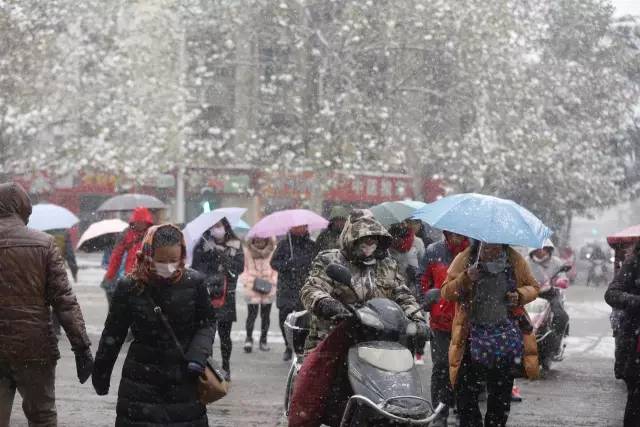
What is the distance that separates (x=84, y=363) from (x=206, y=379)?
105cm

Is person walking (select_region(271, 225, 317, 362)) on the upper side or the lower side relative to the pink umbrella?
lower

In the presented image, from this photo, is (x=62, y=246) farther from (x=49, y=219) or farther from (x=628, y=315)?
(x=628, y=315)

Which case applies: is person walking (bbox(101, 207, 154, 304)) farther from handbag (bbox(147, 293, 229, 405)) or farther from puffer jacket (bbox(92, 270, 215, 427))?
handbag (bbox(147, 293, 229, 405))

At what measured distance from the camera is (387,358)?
17.7 feet

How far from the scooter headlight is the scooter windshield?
0.11 metres

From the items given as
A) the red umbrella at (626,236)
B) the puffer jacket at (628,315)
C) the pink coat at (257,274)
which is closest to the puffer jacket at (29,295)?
the puffer jacket at (628,315)

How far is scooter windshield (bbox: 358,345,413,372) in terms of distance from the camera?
212 inches

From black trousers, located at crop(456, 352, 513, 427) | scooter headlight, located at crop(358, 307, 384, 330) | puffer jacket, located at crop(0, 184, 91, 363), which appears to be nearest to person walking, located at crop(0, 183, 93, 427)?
puffer jacket, located at crop(0, 184, 91, 363)

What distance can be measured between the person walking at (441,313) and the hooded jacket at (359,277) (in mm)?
2196

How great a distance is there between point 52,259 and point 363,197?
3259 centimetres

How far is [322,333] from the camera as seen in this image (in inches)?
247

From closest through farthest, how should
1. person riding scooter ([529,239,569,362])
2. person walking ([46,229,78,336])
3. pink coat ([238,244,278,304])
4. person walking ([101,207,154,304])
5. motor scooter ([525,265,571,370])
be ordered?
motor scooter ([525,265,571,370]), person walking ([101,207,154,304]), person riding scooter ([529,239,569,362]), pink coat ([238,244,278,304]), person walking ([46,229,78,336])

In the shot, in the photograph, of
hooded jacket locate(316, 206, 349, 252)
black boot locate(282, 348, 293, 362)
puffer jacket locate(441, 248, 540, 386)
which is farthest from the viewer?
black boot locate(282, 348, 293, 362)

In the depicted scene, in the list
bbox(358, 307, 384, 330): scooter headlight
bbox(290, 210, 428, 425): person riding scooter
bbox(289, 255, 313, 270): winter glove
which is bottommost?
bbox(289, 255, 313, 270): winter glove
